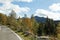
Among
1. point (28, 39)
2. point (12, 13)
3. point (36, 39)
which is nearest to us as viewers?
point (36, 39)

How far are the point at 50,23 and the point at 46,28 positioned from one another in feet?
12.5

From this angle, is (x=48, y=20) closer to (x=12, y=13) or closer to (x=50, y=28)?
(x=50, y=28)

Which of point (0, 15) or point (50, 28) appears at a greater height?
point (0, 15)

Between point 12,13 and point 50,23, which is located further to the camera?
point 50,23

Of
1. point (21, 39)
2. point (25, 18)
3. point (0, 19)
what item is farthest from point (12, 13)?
point (21, 39)

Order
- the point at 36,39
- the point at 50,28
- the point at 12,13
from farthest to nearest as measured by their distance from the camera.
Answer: the point at 50,28 < the point at 12,13 < the point at 36,39

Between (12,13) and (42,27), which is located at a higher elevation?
(12,13)

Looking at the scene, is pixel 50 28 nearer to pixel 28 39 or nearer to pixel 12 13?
pixel 12 13

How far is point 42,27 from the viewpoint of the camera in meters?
129

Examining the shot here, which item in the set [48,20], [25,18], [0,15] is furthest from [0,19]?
[48,20]

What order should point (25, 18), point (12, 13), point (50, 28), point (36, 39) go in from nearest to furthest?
1. point (36, 39)
2. point (12, 13)
3. point (50, 28)
4. point (25, 18)

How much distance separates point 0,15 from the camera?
12212cm

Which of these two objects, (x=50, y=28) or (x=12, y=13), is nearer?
(x=12, y=13)

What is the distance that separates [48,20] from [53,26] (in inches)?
483
